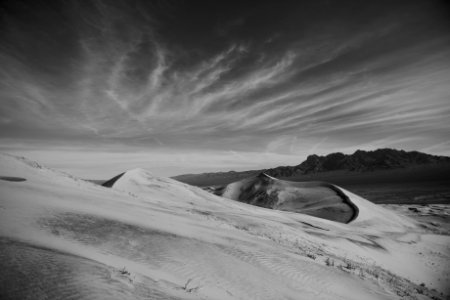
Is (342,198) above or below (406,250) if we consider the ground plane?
above

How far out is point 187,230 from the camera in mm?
9898

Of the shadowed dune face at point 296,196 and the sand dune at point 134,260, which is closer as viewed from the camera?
the sand dune at point 134,260

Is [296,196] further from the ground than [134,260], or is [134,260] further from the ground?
[296,196]

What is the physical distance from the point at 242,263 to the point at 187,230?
304cm

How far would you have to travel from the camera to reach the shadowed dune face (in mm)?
34875

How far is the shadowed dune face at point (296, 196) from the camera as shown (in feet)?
114

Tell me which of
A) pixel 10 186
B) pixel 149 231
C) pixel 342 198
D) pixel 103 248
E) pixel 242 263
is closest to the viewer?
pixel 103 248

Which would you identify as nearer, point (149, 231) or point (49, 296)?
point (49, 296)

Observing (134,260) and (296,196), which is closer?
(134,260)

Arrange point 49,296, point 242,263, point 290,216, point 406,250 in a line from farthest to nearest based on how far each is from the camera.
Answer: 1. point 290,216
2. point 406,250
3. point 242,263
4. point 49,296

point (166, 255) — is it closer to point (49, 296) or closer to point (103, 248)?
point (103, 248)

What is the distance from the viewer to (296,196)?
4378 centimetres

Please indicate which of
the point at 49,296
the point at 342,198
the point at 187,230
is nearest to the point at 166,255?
the point at 187,230

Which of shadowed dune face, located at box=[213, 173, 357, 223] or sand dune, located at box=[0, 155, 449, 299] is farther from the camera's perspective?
shadowed dune face, located at box=[213, 173, 357, 223]
